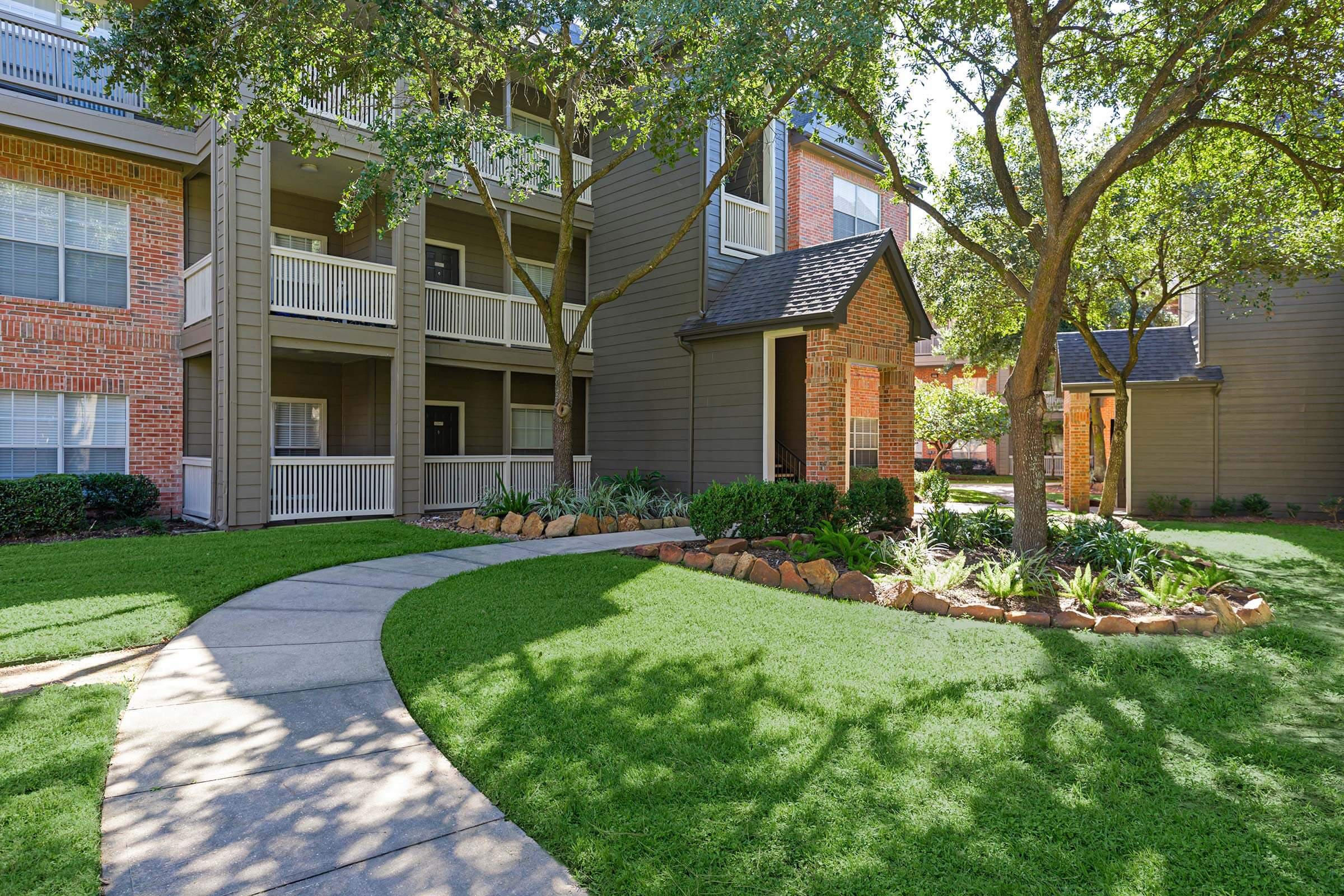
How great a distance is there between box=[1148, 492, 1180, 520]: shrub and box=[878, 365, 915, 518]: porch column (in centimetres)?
696

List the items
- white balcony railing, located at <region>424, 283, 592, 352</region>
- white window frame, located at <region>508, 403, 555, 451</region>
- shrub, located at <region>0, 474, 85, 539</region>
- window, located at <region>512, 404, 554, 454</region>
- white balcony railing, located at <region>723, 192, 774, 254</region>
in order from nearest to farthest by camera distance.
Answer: shrub, located at <region>0, 474, 85, 539</region> → white balcony railing, located at <region>424, 283, 592, 352</region> → white balcony railing, located at <region>723, 192, 774, 254</region> → white window frame, located at <region>508, 403, 555, 451</region> → window, located at <region>512, 404, 554, 454</region>

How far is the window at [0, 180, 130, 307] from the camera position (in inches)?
428

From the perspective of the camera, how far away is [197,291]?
1174cm

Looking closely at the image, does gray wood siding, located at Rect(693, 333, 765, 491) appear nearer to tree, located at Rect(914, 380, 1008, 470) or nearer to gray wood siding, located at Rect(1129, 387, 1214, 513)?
gray wood siding, located at Rect(1129, 387, 1214, 513)

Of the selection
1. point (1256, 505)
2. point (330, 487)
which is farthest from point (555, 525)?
point (1256, 505)

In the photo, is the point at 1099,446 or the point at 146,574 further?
the point at 1099,446

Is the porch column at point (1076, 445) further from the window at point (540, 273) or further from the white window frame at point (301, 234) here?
the white window frame at point (301, 234)

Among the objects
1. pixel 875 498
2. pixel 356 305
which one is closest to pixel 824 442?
pixel 875 498

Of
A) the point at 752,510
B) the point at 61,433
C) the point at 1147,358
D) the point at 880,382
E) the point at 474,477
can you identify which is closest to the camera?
the point at 752,510

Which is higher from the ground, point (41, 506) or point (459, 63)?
point (459, 63)

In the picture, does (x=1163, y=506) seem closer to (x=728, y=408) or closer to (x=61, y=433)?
(x=728, y=408)

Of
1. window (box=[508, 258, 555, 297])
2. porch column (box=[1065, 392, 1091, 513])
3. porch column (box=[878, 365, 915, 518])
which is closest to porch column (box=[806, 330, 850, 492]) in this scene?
porch column (box=[878, 365, 915, 518])

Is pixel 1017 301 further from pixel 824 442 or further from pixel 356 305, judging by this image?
pixel 356 305

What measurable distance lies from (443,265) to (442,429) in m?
3.27
